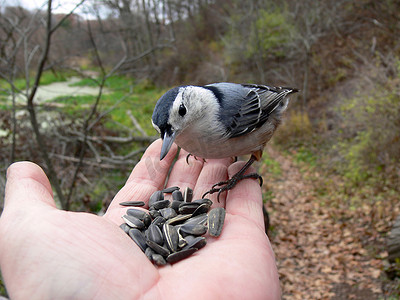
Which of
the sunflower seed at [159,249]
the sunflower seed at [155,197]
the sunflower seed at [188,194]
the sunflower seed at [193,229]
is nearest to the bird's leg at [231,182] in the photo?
the sunflower seed at [188,194]

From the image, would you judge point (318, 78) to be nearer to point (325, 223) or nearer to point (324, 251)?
point (325, 223)

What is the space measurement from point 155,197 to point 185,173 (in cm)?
46

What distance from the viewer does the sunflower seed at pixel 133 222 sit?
2.14 meters

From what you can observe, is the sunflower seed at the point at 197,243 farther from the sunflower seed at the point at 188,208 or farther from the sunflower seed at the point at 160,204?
the sunflower seed at the point at 160,204

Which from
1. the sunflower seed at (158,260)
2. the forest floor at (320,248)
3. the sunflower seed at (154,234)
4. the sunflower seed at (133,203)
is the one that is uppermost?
the sunflower seed at (133,203)

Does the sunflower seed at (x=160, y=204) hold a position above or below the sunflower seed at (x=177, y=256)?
above

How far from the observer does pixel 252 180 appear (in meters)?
2.57

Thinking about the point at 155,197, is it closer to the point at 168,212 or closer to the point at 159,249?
the point at 168,212

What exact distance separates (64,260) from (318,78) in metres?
11.0

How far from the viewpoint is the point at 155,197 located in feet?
8.01

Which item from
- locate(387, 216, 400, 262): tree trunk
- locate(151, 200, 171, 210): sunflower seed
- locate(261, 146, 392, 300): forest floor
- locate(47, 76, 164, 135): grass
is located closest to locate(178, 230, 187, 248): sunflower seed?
locate(151, 200, 171, 210): sunflower seed

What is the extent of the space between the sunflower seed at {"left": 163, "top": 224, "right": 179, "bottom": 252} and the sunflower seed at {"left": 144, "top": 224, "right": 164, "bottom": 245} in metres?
0.03

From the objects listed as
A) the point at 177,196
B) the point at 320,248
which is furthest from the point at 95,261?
the point at 320,248

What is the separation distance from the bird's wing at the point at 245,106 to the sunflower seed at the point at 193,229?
→ 2.25 ft
